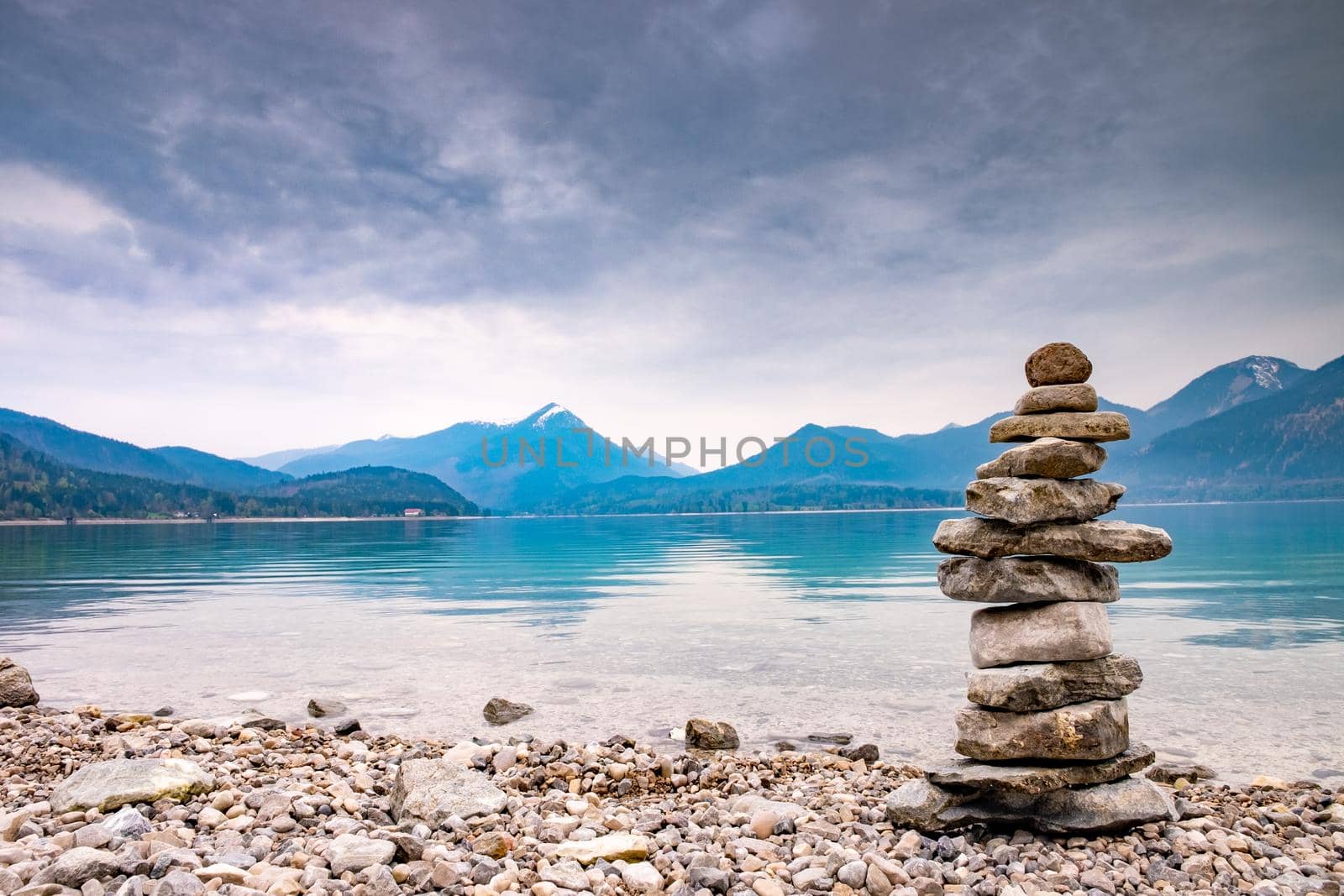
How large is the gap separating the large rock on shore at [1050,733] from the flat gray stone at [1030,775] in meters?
0.12

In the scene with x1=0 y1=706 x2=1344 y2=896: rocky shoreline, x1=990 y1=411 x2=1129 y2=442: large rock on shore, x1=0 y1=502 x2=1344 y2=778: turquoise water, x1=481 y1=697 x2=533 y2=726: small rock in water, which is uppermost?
x1=990 y1=411 x2=1129 y2=442: large rock on shore

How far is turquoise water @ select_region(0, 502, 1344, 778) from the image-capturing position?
1727 centimetres

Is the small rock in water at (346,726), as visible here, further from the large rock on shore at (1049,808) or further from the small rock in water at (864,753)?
the large rock on shore at (1049,808)

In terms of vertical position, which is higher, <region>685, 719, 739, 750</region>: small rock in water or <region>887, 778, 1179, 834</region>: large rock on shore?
<region>887, 778, 1179, 834</region>: large rock on shore

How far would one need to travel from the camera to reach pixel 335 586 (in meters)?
50.2

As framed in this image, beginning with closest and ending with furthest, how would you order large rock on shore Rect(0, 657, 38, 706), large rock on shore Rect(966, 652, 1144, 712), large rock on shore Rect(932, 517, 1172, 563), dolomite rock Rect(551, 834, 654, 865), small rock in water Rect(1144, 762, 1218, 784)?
dolomite rock Rect(551, 834, 654, 865)
large rock on shore Rect(966, 652, 1144, 712)
large rock on shore Rect(932, 517, 1172, 563)
small rock in water Rect(1144, 762, 1218, 784)
large rock on shore Rect(0, 657, 38, 706)

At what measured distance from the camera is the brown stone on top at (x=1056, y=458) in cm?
1091

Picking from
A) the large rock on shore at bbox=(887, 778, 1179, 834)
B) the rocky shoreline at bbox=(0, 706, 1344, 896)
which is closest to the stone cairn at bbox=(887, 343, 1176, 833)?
the large rock on shore at bbox=(887, 778, 1179, 834)

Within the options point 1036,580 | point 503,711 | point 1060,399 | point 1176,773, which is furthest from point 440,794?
point 1176,773

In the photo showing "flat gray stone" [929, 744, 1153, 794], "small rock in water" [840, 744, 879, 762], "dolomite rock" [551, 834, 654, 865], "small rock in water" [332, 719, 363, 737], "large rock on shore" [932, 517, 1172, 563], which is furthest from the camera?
"small rock in water" [332, 719, 363, 737]

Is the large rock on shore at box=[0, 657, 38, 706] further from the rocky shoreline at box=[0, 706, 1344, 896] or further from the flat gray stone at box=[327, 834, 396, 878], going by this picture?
the flat gray stone at box=[327, 834, 396, 878]

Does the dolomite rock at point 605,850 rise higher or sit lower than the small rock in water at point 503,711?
higher

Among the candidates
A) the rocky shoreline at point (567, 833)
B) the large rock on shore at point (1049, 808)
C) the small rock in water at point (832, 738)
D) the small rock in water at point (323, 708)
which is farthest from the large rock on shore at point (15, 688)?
the large rock on shore at point (1049, 808)

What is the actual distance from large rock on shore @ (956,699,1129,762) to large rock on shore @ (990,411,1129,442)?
335cm
